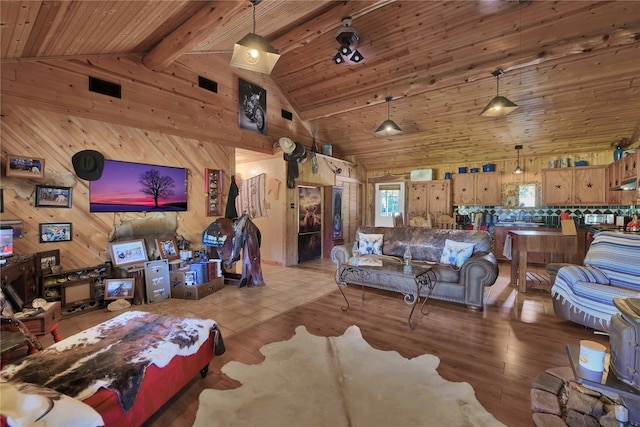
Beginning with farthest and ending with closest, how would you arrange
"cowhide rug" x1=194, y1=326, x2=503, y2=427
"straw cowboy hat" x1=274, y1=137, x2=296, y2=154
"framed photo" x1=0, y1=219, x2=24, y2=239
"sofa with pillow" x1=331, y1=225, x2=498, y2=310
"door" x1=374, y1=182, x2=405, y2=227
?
1. "door" x1=374, y1=182, x2=405, y2=227
2. "straw cowboy hat" x1=274, y1=137, x2=296, y2=154
3. "sofa with pillow" x1=331, y1=225, x2=498, y2=310
4. "framed photo" x1=0, y1=219, x2=24, y2=239
5. "cowhide rug" x1=194, y1=326, x2=503, y2=427

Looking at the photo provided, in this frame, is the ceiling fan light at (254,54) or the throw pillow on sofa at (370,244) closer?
the ceiling fan light at (254,54)

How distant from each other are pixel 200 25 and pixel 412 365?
429cm

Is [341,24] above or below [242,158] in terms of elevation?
A: above

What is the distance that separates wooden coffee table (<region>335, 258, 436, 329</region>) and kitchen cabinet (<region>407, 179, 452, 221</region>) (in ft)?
14.0

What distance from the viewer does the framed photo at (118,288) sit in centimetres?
355

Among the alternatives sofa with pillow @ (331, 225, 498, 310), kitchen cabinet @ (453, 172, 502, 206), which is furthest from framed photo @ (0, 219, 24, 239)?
kitchen cabinet @ (453, 172, 502, 206)

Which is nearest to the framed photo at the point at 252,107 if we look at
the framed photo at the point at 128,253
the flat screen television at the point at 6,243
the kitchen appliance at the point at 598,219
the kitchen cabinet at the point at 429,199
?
the framed photo at the point at 128,253

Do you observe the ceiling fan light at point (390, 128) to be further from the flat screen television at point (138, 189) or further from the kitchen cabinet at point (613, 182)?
the kitchen cabinet at point (613, 182)

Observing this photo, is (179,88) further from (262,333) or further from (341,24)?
(262,333)

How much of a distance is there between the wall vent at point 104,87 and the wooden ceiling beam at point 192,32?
0.60 m

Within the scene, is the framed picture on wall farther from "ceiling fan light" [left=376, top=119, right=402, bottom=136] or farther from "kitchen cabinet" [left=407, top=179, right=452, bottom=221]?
"ceiling fan light" [left=376, top=119, right=402, bottom=136]

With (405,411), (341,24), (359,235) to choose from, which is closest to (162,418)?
(405,411)

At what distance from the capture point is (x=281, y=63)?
588cm

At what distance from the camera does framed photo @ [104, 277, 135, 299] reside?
3.55m
